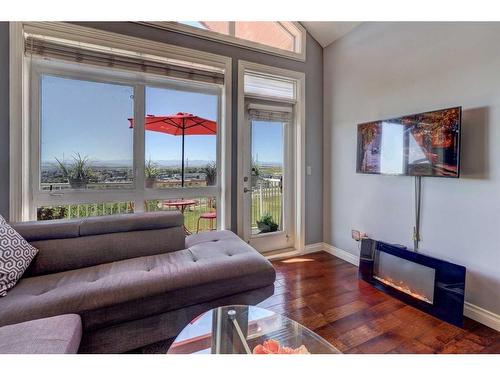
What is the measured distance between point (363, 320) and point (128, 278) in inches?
66.5

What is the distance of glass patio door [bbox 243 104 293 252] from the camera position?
117 inches

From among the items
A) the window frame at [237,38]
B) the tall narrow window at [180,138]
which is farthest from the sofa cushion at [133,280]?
the window frame at [237,38]

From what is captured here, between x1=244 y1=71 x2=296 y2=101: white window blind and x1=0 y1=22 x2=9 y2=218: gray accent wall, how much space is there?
2097 millimetres

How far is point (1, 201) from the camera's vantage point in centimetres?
194

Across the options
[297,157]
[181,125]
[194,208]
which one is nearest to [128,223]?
[194,208]

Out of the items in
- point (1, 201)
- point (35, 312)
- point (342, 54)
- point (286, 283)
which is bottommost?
point (286, 283)

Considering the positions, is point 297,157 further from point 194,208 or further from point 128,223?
point 128,223

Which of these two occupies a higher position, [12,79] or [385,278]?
[12,79]

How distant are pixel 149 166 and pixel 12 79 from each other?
1204 millimetres

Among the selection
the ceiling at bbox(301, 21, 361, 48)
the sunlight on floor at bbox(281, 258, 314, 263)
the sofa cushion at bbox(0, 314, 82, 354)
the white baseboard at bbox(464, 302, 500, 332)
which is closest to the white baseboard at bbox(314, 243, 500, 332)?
the white baseboard at bbox(464, 302, 500, 332)

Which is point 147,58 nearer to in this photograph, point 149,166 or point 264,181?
point 149,166

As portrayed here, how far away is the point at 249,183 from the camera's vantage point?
299cm
